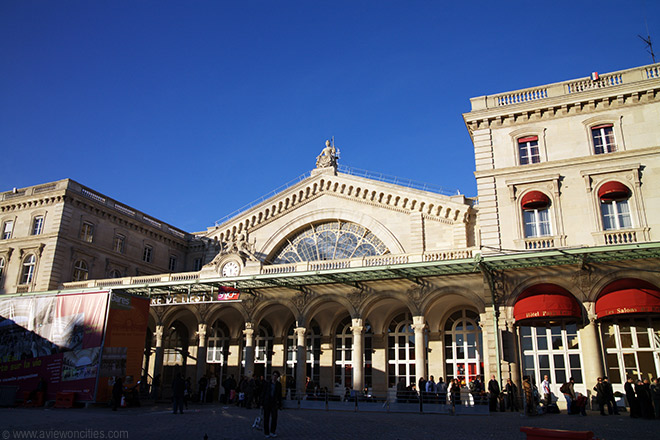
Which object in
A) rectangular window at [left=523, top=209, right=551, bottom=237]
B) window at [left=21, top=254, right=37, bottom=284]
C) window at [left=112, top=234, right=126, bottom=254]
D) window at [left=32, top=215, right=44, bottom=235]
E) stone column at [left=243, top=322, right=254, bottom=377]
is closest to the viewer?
rectangular window at [left=523, top=209, right=551, bottom=237]

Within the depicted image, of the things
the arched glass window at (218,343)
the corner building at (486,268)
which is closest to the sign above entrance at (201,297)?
the corner building at (486,268)

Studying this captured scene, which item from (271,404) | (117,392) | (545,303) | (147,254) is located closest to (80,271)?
(147,254)

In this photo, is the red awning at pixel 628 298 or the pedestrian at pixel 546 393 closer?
the red awning at pixel 628 298

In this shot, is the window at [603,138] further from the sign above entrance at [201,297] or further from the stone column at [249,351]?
the stone column at [249,351]

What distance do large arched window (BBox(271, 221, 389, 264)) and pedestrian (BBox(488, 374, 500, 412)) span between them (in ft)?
39.9

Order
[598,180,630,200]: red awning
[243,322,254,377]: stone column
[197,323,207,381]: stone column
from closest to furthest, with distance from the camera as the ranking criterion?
[598,180,630,200]: red awning < [243,322,254,377]: stone column < [197,323,207,381]: stone column

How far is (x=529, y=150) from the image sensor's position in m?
26.3

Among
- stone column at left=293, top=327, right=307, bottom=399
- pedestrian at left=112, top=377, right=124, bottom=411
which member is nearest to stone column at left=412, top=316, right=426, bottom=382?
stone column at left=293, top=327, right=307, bottom=399

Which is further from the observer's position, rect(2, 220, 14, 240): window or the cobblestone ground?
rect(2, 220, 14, 240): window

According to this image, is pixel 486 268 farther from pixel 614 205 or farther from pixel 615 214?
pixel 614 205

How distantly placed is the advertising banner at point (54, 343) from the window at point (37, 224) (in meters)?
8.09

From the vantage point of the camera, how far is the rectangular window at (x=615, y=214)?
2361 cm

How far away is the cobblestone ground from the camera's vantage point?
45.8ft

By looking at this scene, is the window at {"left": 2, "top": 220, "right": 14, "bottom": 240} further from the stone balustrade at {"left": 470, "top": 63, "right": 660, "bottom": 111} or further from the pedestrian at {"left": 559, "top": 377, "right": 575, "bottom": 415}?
the pedestrian at {"left": 559, "top": 377, "right": 575, "bottom": 415}
